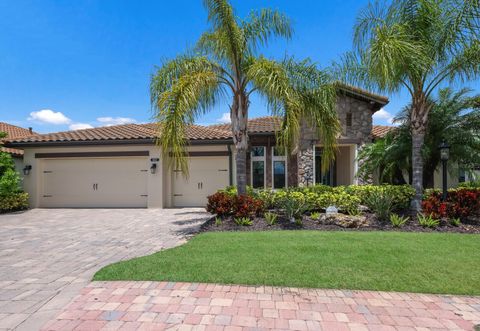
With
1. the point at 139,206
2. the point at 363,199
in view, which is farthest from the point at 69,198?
the point at 363,199

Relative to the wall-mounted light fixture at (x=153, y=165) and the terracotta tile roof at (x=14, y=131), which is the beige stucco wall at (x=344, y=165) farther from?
the terracotta tile roof at (x=14, y=131)

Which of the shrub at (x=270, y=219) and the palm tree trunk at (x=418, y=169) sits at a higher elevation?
the palm tree trunk at (x=418, y=169)

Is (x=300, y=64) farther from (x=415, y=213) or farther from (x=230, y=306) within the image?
(x=230, y=306)

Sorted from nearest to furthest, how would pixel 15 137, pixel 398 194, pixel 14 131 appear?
1. pixel 398 194
2. pixel 15 137
3. pixel 14 131

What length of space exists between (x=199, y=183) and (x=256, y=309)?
36.4 feet

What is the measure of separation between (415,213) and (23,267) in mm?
9764

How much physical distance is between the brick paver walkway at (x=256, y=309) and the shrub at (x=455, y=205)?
200 inches

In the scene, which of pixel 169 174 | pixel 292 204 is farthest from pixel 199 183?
pixel 292 204

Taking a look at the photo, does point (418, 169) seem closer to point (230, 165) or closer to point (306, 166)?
point (306, 166)

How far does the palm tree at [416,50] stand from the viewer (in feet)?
24.3

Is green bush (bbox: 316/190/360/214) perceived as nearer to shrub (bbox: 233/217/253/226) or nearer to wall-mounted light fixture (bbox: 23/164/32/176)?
shrub (bbox: 233/217/253/226)

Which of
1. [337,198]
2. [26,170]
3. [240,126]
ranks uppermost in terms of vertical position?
[240,126]

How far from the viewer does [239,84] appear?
28.4ft

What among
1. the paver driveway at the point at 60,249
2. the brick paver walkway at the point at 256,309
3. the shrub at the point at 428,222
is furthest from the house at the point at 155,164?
the brick paver walkway at the point at 256,309
